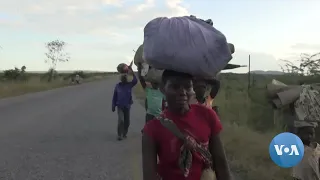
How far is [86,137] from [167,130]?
343 inches

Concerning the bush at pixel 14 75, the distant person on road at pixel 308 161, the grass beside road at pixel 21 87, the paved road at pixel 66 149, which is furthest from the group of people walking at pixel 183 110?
the bush at pixel 14 75

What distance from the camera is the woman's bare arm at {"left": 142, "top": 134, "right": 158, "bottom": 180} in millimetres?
2338

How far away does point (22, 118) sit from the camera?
14.6 meters

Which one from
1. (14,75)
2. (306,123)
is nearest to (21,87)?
(14,75)

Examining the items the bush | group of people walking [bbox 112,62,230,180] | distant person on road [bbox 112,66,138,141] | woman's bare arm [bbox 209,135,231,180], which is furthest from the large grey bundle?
the bush

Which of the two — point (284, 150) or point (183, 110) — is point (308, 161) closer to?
point (284, 150)

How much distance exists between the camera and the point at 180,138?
230cm

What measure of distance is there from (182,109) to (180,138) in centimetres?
17

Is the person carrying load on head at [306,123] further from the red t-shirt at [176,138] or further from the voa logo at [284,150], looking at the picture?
the red t-shirt at [176,138]

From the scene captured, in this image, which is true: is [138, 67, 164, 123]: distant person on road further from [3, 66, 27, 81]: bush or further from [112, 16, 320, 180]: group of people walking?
[3, 66, 27, 81]: bush

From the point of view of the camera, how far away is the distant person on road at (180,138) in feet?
7.61

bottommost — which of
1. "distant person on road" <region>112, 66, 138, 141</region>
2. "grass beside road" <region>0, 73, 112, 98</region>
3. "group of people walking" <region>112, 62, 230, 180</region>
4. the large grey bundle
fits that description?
"grass beside road" <region>0, 73, 112, 98</region>

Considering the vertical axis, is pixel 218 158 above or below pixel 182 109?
below

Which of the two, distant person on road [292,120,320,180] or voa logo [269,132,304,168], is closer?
voa logo [269,132,304,168]
